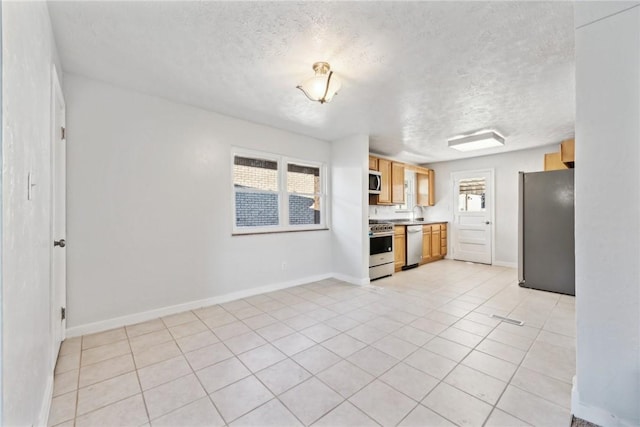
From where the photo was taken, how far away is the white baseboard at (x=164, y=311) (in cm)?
262

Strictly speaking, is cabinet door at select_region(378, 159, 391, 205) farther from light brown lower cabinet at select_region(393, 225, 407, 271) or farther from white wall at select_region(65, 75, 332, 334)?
white wall at select_region(65, 75, 332, 334)

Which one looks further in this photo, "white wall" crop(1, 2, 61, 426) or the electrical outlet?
the electrical outlet

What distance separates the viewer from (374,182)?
5152 mm

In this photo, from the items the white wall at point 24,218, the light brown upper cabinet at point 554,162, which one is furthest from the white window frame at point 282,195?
the light brown upper cabinet at point 554,162

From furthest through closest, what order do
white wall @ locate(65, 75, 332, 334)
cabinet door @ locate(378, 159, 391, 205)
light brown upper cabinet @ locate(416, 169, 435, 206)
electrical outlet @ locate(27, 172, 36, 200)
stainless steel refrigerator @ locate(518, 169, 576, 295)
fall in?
light brown upper cabinet @ locate(416, 169, 435, 206)
cabinet door @ locate(378, 159, 391, 205)
stainless steel refrigerator @ locate(518, 169, 576, 295)
white wall @ locate(65, 75, 332, 334)
electrical outlet @ locate(27, 172, 36, 200)

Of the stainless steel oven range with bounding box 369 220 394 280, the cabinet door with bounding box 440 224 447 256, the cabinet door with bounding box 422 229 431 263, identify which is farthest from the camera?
the cabinet door with bounding box 440 224 447 256

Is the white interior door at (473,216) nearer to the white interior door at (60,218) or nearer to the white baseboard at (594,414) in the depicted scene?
the white baseboard at (594,414)

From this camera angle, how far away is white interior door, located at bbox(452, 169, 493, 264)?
5.97 meters

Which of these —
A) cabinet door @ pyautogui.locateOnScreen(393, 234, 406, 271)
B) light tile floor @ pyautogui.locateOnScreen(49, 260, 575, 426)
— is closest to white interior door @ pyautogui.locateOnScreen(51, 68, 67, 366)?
light tile floor @ pyautogui.locateOnScreen(49, 260, 575, 426)

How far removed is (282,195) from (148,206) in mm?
1799

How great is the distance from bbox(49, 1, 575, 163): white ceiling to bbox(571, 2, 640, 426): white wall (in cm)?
41

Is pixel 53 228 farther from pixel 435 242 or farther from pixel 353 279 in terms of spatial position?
pixel 435 242

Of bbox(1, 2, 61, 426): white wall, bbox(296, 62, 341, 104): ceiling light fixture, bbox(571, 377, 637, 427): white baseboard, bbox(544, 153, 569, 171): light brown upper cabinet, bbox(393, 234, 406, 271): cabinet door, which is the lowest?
bbox(571, 377, 637, 427): white baseboard

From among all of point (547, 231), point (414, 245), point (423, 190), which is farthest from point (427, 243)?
point (547, 231)
